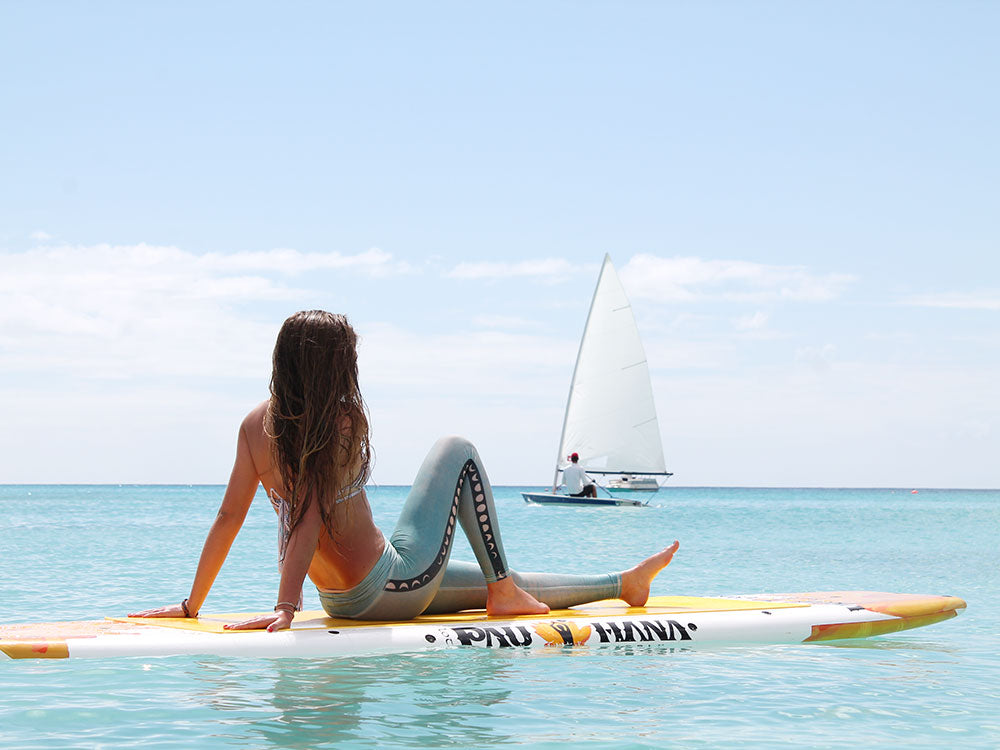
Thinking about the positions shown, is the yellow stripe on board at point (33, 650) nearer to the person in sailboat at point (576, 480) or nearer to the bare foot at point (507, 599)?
the bare foot at point (507, 599)

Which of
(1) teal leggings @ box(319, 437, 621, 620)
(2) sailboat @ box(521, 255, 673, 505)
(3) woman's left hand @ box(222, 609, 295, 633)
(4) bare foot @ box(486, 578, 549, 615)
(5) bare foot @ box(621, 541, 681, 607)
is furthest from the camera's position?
(2) sailboat @ box(521, 255, 673, 505)

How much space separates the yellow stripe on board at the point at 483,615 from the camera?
14.6 ft

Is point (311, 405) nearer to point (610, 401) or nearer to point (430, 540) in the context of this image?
point (430, 540)

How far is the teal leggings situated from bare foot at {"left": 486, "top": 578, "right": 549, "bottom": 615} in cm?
5

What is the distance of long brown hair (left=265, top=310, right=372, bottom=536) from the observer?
3.98 metres

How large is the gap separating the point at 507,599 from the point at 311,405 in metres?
1.48

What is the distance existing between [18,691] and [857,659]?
385 cm

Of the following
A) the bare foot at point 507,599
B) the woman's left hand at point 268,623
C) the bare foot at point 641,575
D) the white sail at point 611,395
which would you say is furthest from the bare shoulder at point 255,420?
the white sail at point 611,395

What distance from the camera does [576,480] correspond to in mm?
32844

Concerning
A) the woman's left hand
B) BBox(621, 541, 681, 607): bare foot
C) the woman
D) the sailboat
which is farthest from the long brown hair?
the sailboat

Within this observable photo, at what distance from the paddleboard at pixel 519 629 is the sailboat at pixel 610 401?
26303mm

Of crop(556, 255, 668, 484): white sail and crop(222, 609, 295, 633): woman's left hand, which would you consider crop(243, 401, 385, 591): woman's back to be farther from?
crop(556, 255, 668, 484): white sail

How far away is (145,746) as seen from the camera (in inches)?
128

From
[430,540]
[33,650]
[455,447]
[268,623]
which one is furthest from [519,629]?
[33,650]
